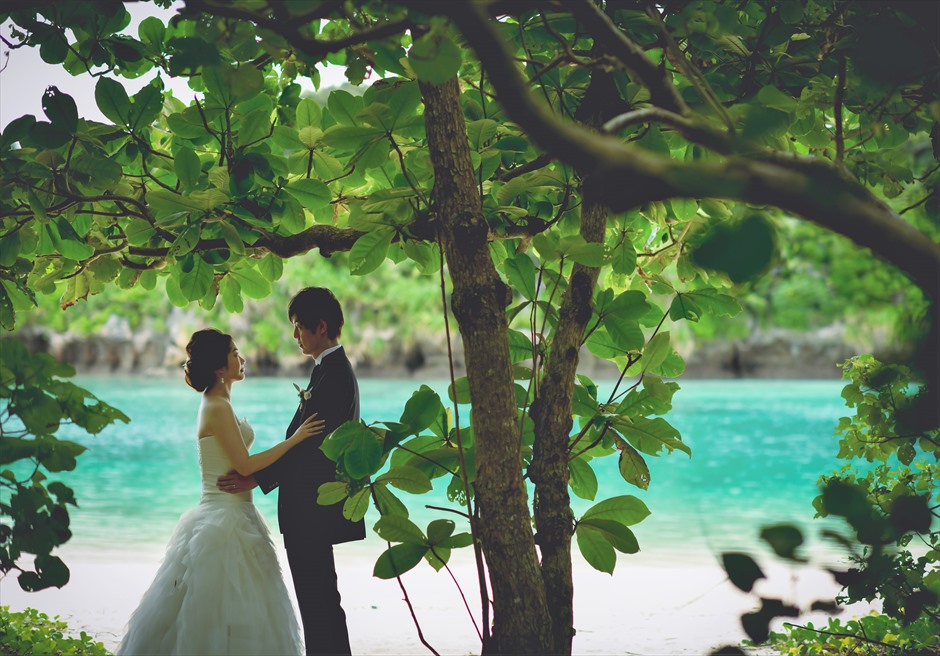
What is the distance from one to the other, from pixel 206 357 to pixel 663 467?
44.6ft

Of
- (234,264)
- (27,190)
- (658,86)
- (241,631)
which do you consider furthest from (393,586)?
(658,86)

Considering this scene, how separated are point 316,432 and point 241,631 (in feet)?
2.49

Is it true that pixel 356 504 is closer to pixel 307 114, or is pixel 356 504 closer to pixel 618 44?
pixel 307 114

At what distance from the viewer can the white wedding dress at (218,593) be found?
2.91 metres

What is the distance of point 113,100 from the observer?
194 centimetres

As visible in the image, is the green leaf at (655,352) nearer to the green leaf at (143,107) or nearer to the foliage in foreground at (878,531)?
the foliage in foreground at (878,531)

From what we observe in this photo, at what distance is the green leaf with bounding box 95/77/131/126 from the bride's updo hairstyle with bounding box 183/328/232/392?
1.39 meters

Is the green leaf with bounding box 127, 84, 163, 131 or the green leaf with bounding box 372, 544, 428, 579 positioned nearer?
the green leaf with bounding box 372, 544, 428, 579

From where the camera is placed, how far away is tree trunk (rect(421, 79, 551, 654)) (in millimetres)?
1694

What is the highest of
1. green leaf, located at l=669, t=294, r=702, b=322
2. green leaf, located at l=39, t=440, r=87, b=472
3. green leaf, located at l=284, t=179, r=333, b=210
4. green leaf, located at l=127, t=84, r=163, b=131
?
green leaf, located at l=127, t=84, r=163, b=131

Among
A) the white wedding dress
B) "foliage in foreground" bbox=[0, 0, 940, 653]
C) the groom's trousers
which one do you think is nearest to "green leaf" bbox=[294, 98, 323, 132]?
"foliage in foreground" bbox=[0, 0, 940, 653]

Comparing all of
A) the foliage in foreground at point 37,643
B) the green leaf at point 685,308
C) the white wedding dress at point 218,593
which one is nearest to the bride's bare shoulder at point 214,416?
the white wedding dress at point 218,593

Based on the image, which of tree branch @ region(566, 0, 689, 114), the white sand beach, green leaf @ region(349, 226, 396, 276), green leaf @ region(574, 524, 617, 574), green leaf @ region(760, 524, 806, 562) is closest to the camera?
green leaf @ region(760, 524, 806, 562)

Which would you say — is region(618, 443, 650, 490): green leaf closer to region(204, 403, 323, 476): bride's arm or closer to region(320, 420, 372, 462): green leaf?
region(320, 420, 372, 462): green leaf
